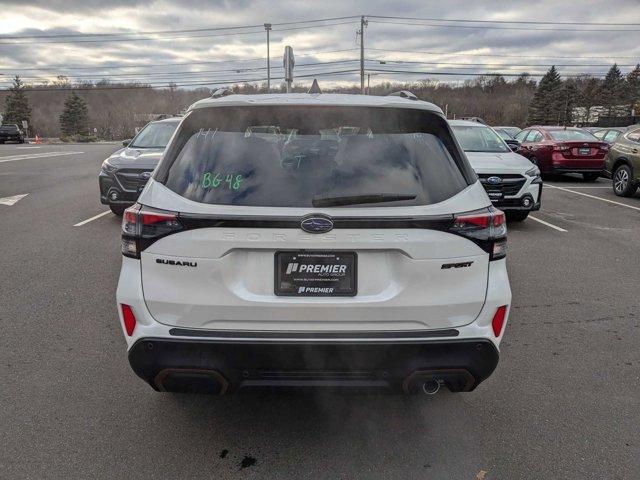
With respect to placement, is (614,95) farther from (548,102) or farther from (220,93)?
(220,93)

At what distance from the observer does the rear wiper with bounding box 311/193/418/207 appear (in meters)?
2.38

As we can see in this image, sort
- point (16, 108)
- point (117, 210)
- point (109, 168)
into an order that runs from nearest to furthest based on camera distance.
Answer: point (109, 168) → point (117, 210) → point (16, 108)

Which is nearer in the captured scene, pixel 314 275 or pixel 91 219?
pixel 314 275

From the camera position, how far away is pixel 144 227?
2463mm

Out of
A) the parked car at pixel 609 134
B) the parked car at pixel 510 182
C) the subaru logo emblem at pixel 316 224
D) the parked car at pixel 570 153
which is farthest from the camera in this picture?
the parked car at pixel 609 134

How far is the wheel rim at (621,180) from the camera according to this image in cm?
1273

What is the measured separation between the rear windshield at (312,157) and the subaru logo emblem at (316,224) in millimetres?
80

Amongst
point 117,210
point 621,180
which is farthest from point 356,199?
point 621,180

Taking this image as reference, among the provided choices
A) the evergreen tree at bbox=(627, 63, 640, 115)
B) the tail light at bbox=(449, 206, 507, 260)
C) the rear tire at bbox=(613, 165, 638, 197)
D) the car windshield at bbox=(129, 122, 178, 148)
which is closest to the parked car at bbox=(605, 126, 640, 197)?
the rear tire at bbox=(613, 165, 638, 197)

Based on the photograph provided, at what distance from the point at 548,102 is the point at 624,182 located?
255ft

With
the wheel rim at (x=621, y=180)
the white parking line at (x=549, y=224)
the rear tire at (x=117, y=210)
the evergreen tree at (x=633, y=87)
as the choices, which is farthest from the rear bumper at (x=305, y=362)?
the evergreen tree at (x=633, y=87)

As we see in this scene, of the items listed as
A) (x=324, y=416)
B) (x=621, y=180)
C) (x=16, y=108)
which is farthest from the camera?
(x=16, y=108)

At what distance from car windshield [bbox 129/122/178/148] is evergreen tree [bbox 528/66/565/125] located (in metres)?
80.2

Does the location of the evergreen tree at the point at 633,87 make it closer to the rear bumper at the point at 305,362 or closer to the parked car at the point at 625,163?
the parked car at the point at 625,163
